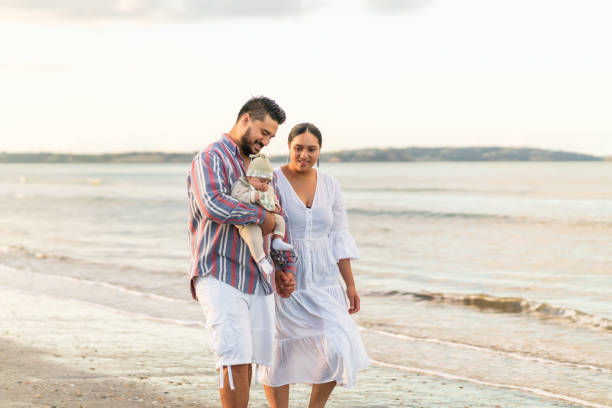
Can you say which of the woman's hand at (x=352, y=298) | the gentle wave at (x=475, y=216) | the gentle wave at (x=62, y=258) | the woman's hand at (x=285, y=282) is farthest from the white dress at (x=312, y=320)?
the gentle wave at (x=475, y=216)

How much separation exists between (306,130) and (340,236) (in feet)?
2.13

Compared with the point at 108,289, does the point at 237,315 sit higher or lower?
higher

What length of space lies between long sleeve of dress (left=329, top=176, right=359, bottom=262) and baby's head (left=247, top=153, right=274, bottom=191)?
2.89ft

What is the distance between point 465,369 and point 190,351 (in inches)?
98.7

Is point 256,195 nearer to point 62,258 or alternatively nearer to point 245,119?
point 245,119

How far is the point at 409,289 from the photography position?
38.0 feet

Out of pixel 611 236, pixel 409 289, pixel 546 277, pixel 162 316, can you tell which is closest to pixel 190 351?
pixel 162 316

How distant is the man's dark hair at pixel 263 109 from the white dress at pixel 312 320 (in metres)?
0.64

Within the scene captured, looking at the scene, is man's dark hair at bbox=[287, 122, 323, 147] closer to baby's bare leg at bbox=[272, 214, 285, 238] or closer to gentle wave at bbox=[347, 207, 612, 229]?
baby's bare leg at bbox=[272, 214, 285, 238]

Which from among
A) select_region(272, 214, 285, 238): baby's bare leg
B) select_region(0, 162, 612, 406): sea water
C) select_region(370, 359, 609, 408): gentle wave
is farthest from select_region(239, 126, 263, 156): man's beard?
select_region(370, 359, 609, 408): gentle wave

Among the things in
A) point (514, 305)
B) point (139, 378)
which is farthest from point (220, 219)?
point (514, 305)

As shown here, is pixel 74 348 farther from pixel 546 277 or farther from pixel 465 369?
pixel 546 277

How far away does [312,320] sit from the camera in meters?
3.96

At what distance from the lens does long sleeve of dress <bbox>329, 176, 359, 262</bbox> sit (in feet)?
13.4
